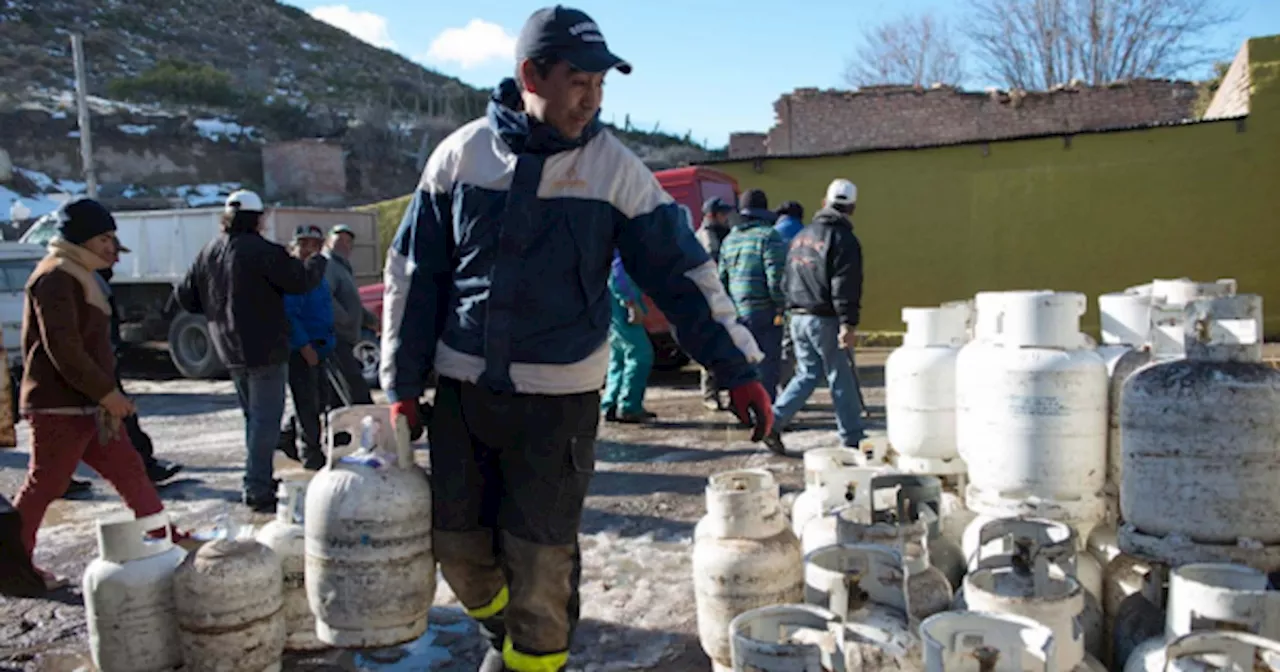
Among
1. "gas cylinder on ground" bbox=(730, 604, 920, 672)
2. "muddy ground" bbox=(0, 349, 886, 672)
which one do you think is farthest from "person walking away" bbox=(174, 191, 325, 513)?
"gas cylinder on ground" bbox=(730, 604, 920, 672)

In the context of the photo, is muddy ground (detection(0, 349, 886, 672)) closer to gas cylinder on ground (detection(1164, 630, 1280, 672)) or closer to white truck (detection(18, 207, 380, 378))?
gas cylinder on ground (detection(1164, 630, 1280, 672))

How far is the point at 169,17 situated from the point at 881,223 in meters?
63.2

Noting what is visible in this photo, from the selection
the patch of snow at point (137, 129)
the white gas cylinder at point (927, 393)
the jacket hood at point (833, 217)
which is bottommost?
the white gas cylinder at point (927, 393)

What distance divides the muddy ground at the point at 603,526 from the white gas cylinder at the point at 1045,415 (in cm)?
127

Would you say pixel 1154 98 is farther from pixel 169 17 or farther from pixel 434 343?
pixel 169 17

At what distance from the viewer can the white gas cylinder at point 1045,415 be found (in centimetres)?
311

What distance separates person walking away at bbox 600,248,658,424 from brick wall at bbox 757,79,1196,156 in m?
12.1

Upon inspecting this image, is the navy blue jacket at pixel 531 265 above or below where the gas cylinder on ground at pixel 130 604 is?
above

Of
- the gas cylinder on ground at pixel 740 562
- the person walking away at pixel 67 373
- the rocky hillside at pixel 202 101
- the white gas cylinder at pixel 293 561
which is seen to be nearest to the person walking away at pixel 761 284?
the gas cylinder on ground at pixel 740 562

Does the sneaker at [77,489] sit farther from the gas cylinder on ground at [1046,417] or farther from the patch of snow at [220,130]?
the patch of snow at [220,130]

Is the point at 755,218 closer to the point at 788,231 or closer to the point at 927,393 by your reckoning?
the point at 788,231

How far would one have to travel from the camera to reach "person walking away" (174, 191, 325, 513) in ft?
16.6

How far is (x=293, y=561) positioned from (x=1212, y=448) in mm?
2959

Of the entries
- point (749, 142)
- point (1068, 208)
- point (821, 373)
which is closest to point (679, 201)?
point (821, 373)
